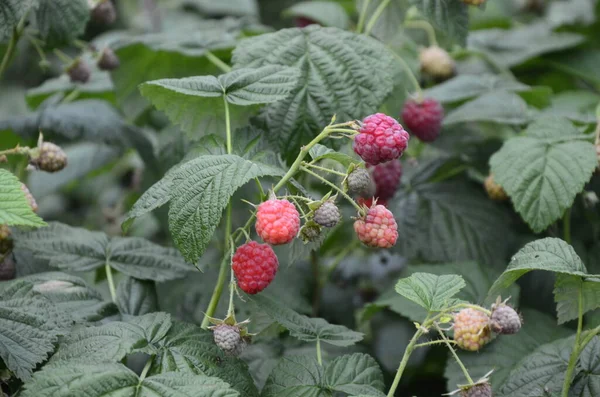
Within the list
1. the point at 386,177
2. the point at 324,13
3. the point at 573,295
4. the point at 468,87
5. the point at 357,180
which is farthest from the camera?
the point at 324,13

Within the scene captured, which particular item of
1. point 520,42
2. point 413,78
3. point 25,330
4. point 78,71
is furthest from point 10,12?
point 520,42

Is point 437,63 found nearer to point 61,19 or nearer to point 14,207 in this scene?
point 61,19

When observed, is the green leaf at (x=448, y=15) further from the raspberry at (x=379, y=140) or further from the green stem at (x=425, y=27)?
the raspberry at (x=379, y=140)

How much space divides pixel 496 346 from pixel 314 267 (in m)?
0.56

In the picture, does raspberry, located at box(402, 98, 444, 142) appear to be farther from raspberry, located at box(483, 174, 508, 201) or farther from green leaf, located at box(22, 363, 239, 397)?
green leaf, located at box(22, 363, 239, 397)

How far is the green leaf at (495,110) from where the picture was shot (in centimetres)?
184

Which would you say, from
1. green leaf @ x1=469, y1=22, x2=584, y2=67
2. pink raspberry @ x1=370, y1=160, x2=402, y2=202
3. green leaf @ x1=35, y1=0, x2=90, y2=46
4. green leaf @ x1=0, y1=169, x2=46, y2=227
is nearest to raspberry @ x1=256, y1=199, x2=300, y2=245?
green leaf @ x1=0, y1=169, x2=46, y2=227

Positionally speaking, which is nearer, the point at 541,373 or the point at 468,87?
the point at 541,373

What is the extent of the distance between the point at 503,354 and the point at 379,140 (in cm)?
64

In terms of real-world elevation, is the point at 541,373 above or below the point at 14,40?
below

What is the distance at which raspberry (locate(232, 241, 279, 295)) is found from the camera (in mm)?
1178

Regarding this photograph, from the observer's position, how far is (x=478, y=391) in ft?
3.61

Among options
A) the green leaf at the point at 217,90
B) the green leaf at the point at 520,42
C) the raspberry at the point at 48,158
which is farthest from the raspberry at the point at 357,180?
the green leaf at the point at 520,42

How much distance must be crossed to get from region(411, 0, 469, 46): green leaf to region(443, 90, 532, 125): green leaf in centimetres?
20
